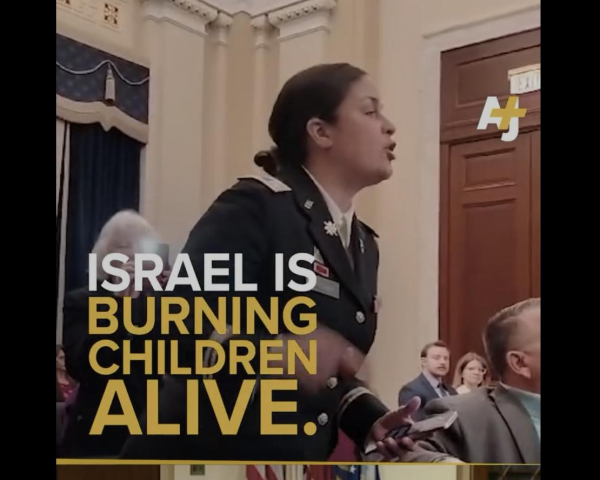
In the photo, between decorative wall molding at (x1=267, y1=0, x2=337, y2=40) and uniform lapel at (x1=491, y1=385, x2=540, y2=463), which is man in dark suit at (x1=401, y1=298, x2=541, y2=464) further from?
decorative wall molding at (x1=267, y1=0, x2=337, y2=40)

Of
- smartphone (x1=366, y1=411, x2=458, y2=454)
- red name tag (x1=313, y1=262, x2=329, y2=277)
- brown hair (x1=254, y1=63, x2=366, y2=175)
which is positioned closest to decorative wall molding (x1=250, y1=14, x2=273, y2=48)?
brown hair (x1=254, y1=63, x2=366, y2=175)

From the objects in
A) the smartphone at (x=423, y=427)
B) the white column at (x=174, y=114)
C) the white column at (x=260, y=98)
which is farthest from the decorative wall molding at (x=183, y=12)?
the smartphone at (x=423, y=427)

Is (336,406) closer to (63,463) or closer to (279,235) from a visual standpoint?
(279,235)

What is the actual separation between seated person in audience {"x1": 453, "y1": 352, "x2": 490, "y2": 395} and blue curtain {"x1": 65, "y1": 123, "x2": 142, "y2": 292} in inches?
26.5

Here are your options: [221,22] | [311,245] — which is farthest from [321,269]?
[221,22]

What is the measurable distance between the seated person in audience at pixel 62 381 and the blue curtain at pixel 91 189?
0.13 meters

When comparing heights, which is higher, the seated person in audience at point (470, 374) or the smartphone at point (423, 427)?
the seated person in audience at point (470, 374)

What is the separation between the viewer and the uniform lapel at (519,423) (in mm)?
1719

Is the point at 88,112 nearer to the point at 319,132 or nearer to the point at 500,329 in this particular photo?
the point at 319,132

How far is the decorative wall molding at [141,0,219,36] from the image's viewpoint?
71.1 inches

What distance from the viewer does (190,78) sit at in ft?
5.90

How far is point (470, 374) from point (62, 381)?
0.77 metres

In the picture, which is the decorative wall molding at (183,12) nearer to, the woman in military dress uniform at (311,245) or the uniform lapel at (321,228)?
the woman in military dress uniform at (311,245)
